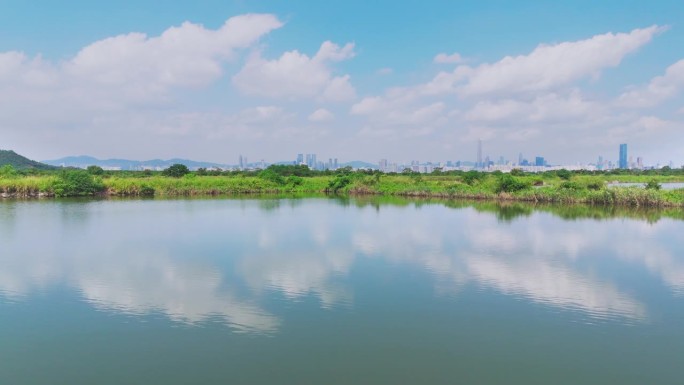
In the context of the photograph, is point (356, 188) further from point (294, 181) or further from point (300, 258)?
point (300, 258)

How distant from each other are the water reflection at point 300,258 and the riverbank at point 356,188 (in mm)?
5856

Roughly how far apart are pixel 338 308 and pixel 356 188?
102ft

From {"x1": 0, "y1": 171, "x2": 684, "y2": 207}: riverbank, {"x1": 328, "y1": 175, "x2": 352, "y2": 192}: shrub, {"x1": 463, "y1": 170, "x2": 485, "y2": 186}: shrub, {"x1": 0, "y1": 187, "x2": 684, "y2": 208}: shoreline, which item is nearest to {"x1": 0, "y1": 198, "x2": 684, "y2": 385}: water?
{"x1": 0, "y1": 187, "x2": 684, "y2": 208}: shoreline

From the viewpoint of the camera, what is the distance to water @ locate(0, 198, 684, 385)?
17.5 ft

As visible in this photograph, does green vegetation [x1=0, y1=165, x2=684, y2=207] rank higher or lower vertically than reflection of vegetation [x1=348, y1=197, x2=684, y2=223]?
higher

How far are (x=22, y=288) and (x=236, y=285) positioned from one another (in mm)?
3922

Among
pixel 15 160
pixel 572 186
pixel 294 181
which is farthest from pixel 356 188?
pixel 15 160

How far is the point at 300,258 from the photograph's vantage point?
1095cm

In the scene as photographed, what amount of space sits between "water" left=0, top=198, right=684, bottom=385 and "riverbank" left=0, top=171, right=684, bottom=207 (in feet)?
38.1

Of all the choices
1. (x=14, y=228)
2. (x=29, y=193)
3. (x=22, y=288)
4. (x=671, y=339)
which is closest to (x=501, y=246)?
(x=671, y=339)

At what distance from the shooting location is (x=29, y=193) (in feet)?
97.1

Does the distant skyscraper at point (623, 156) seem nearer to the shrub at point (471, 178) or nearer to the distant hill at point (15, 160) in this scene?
the shrub at point (471, 178)

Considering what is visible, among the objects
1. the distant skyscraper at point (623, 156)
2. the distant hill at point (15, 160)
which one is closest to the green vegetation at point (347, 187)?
the distant hill at point (15, 160)

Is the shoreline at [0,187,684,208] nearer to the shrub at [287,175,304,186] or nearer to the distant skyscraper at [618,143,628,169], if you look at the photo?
the shrub at [287,175,304,186]
